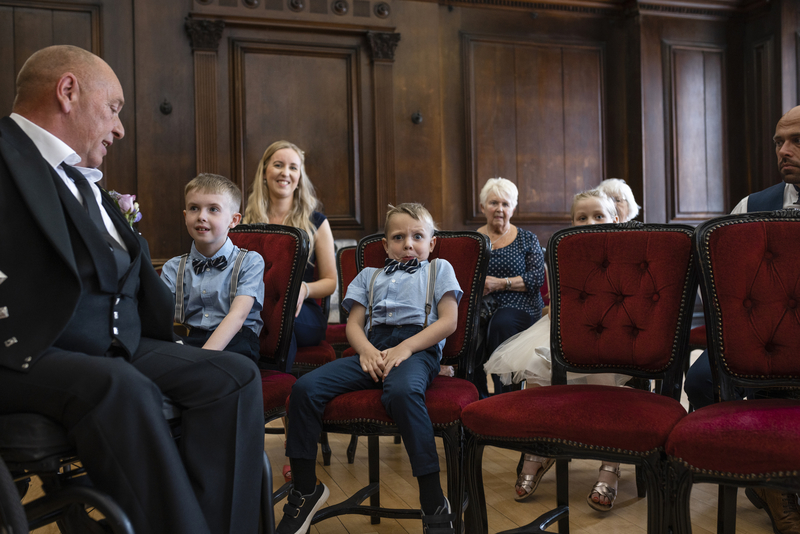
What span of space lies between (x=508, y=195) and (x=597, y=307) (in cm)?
151

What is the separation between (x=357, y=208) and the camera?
5.67 metres

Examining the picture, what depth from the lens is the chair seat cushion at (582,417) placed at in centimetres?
164

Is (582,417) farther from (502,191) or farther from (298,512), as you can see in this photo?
(502,191)

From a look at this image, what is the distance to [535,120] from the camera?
6.18 metres

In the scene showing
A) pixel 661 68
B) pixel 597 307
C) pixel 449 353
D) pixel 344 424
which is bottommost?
pixel 344 424

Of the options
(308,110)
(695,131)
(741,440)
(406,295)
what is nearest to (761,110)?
(695,131)

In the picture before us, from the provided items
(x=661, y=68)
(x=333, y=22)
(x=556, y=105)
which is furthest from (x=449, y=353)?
(x=661, y=68)

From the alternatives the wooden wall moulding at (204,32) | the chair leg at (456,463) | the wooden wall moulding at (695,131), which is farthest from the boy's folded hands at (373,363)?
the wooden wall moulding at (695,131)

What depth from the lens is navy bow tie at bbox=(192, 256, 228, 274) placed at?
2.29m

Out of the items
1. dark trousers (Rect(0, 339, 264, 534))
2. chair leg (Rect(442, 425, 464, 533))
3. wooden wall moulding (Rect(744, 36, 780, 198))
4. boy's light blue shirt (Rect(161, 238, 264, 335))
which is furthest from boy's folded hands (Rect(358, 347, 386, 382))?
wooden wall moulding (Rect(744, 36, 780, 198))

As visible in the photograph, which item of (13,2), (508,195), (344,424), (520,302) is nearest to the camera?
(344,424)

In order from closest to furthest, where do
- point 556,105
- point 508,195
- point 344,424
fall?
1. point 344,424
2. point 508,195
3. point 556,105

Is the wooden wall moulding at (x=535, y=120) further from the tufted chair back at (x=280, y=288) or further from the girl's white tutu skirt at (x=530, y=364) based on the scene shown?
the tufted chair back at (x=280, y=288)

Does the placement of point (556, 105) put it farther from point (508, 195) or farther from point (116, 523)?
point (116, 523)
